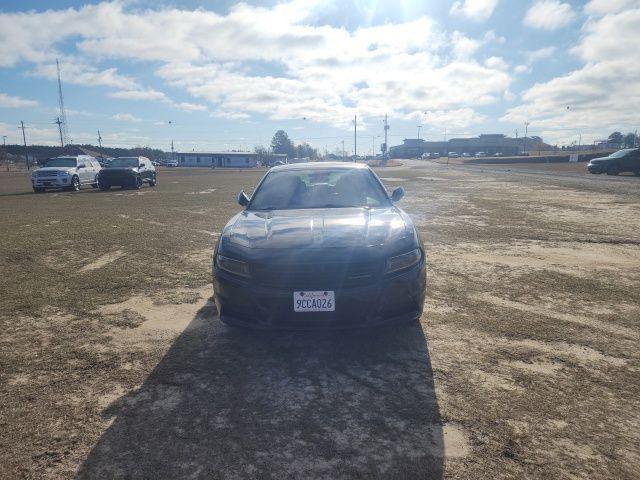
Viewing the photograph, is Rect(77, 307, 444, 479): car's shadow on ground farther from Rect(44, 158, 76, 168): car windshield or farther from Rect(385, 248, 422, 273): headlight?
Answer: Rect(44, 158, 76, 168): car windshield

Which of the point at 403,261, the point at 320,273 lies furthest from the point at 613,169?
the point at 320,273

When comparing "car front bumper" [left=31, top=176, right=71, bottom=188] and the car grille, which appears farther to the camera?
"car front bumper" [left=31, top=176, right=71, bottom=188]


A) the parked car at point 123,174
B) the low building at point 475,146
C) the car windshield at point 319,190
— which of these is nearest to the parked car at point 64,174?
the parked car at point 123,174

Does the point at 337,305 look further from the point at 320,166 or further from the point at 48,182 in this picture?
the point at 48,182

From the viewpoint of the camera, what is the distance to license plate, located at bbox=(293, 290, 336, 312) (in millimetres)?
3127

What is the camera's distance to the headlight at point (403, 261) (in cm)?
330

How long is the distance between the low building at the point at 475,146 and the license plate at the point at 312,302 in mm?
142171

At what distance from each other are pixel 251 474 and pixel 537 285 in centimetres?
423

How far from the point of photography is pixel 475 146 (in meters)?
145

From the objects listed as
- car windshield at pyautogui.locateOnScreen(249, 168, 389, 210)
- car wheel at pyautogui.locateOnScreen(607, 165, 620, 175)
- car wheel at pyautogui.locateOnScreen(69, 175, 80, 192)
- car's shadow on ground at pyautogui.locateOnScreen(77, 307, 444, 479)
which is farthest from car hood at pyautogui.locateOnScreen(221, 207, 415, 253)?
car wheel at pyautogui.locateOnScreen(607, 165, 620, 175)

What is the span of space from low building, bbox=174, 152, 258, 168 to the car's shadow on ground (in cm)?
10720

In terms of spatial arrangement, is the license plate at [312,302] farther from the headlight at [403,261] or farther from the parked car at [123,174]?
the parked car at [123,174]

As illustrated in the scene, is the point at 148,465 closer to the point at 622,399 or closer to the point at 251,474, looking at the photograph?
the point at 251,474

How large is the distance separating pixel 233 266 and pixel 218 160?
374 ft
